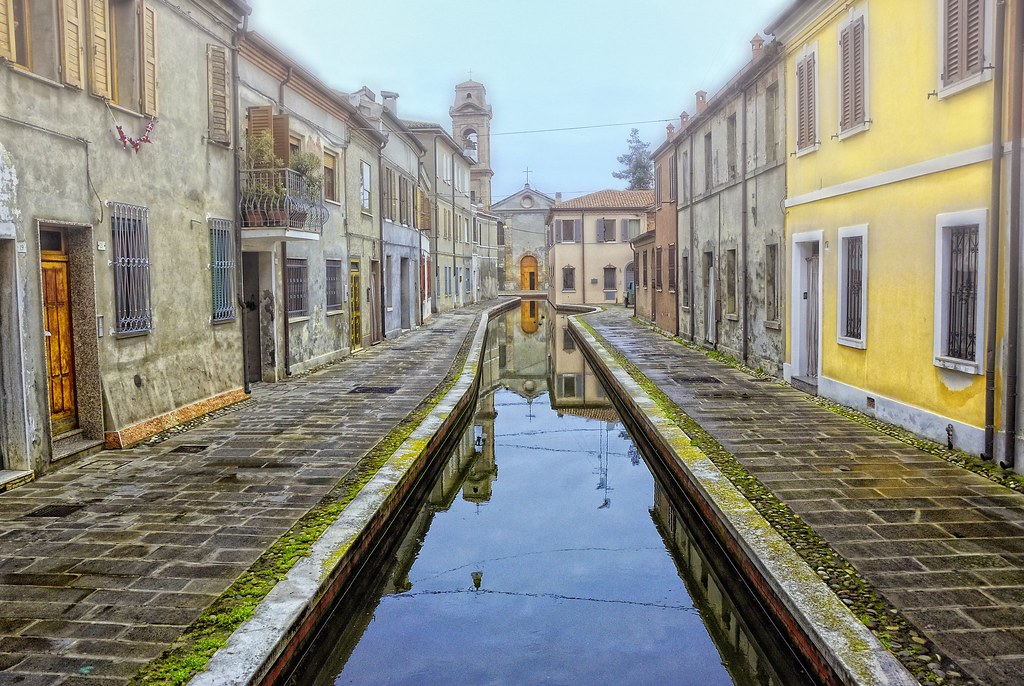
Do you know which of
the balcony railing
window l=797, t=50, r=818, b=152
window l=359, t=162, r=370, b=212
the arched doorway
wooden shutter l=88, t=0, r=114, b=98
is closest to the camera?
wooden shutter l=88, t=0, r=114, b=98

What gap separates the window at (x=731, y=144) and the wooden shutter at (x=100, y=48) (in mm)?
12399

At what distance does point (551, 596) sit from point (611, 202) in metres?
42.4

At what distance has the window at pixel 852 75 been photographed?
10.9m

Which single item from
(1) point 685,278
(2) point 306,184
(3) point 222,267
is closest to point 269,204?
(3) point 222,267

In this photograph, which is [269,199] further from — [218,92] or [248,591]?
[248,591]

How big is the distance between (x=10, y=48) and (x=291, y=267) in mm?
7785

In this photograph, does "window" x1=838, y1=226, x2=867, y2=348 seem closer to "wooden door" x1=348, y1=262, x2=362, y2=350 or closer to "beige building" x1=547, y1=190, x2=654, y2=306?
"wooden door" x1=348, y1=262, x2=362, y2=350

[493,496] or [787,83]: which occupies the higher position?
[787,83]

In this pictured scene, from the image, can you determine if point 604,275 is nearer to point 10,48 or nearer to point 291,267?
point 291,267

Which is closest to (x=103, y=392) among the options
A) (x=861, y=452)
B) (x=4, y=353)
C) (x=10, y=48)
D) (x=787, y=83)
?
(x=4, y=353)

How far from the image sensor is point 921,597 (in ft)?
16.1

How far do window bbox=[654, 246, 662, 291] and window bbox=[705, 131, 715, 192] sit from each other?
722cm

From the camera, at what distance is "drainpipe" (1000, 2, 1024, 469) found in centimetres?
750

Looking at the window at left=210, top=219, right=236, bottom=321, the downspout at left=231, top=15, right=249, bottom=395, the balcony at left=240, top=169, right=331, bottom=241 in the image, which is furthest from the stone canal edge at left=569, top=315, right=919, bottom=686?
the balcony at left=240, top=169, right=331, bottom=241
